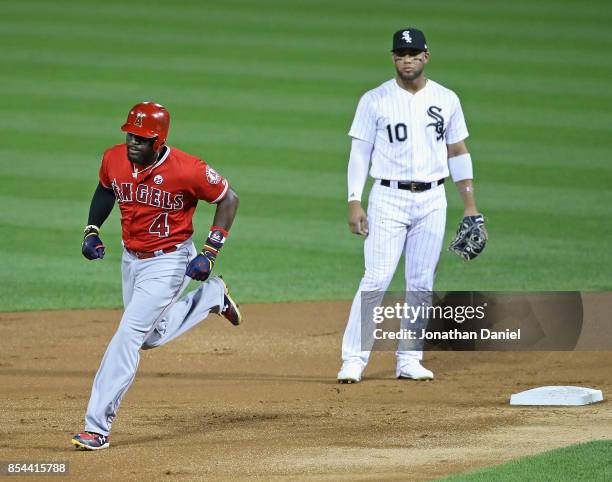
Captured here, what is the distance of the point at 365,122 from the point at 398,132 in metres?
0.20

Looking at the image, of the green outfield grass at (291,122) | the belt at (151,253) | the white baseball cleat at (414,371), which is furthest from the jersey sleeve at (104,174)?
the green outfield grass at (291,122)

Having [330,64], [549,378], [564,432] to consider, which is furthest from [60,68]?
[564,432]

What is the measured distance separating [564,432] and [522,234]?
5.62 meters

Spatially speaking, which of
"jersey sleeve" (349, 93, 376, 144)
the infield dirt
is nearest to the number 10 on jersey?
"jersey sleeve" (349, 93, 376, 144)

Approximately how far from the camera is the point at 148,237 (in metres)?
6.55

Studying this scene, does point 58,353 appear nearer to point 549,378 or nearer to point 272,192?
point 549,378

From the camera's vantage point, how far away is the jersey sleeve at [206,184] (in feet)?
21.3

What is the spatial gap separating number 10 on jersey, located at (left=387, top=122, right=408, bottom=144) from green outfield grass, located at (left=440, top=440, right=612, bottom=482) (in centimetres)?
231

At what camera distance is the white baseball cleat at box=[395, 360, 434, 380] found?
786cm

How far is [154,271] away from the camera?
6.50m

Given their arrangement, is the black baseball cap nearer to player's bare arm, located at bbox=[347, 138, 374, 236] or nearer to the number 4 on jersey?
player's bare arm, located at bbox=[347, 138, 374, 236]

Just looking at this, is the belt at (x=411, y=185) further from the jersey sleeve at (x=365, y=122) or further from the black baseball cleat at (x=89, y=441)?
the black baseball cleat at (x=89, y=441)

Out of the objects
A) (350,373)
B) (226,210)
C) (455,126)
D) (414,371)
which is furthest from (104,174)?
(414,371)

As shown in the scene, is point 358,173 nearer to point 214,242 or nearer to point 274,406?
point 214,242
